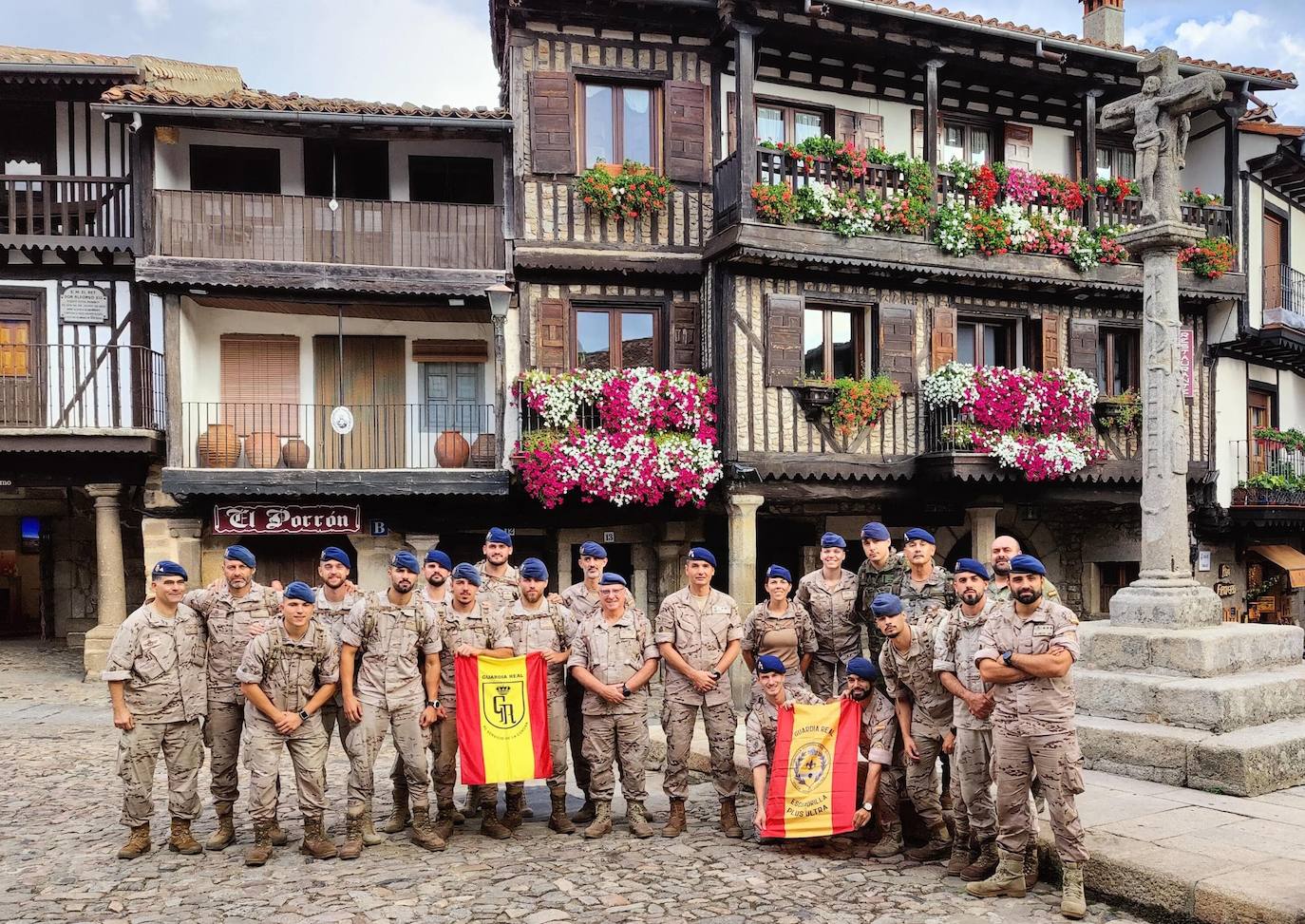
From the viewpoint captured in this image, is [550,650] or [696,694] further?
[550,650]

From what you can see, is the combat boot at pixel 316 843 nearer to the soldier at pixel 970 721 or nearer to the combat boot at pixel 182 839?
the combat boot at pixel 182 839

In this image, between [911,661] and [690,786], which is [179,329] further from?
[911,661]

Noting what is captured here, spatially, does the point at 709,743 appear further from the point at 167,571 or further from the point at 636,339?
the point at 636,339

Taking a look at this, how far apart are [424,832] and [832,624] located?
3368 millimetres

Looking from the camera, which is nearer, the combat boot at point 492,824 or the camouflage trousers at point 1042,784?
the camouflage trousers at point 1042,784

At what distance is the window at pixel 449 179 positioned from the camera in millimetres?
17547

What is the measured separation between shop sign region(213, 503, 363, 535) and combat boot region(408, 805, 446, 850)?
9501mm

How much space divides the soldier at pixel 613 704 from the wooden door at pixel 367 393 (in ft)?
33.4

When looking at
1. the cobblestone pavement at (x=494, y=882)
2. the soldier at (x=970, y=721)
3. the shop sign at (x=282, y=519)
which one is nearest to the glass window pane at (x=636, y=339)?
the shop sign at (x=282, y=519)

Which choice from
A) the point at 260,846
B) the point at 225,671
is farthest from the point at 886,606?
the point at 225,671

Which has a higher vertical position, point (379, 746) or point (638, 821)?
point (379, 746)

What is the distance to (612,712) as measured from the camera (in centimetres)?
790

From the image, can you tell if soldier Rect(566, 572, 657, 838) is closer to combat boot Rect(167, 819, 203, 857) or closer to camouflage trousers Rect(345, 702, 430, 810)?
camouflage trousers Rect(345, 702, 430, 810)

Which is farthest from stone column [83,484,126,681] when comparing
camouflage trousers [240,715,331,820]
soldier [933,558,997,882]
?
soldier [933,558,997,882]
